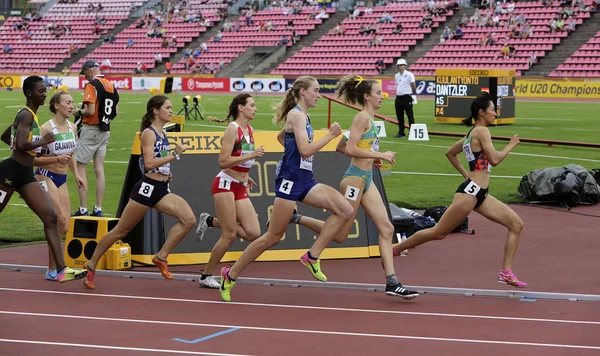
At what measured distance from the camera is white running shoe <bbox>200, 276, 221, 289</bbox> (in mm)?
9402

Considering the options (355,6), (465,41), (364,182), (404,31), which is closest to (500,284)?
(364,182)

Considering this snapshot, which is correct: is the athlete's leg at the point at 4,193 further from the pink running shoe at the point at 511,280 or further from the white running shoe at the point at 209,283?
the pink running shoe at the point at 511,280

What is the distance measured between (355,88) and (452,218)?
156 cm

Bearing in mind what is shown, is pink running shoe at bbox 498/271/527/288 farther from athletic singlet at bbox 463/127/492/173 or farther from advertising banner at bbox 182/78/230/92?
advertising banner at bbox 182/78/230/92

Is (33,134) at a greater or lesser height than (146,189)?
greater

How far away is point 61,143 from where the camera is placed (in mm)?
10641

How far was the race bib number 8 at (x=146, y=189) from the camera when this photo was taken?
30.7ft

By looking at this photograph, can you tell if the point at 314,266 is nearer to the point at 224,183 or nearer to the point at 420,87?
the point at 224,183

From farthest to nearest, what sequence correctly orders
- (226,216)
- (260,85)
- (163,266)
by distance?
(260,85) → (163,266) → (226,216)

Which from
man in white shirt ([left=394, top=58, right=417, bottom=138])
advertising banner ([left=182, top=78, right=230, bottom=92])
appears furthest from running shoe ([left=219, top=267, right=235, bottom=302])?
advertising banner ([left=182, top=78, right=230, bottom=92])

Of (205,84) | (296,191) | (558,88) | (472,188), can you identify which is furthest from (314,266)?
(205,84)

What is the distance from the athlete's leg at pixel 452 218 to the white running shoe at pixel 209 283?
1869 millimetres

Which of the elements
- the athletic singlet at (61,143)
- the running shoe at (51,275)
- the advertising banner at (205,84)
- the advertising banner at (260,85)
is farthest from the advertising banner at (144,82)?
the running shoe at (51,275)

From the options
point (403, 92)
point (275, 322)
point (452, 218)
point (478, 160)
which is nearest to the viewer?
point (275, 322)
